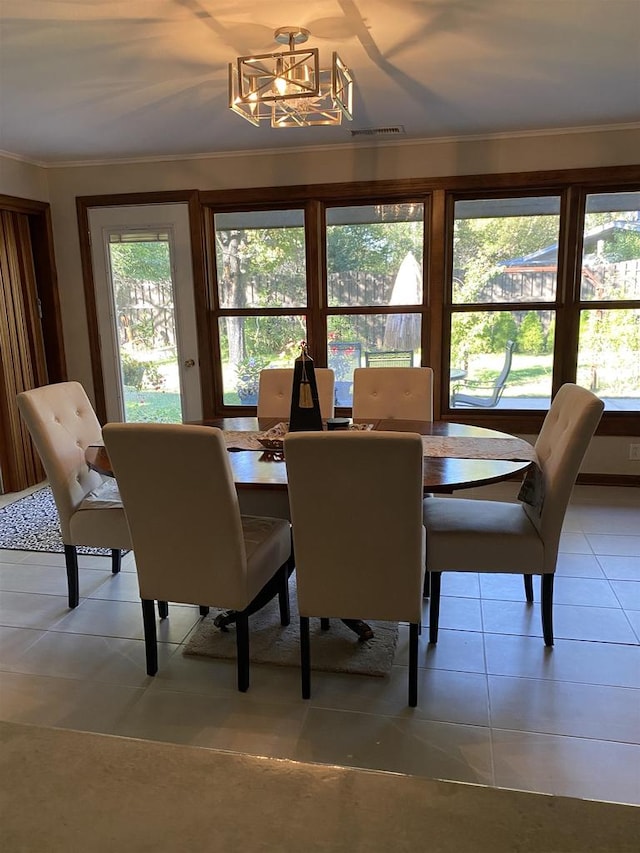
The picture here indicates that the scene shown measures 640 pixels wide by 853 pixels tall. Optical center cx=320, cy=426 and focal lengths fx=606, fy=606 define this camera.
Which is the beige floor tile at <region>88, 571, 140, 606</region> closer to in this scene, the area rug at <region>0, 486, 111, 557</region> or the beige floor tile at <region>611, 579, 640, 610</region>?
the area rug at <region>0, 486, 111, 557</region>

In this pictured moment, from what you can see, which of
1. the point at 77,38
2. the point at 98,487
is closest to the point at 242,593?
the point at 98,487

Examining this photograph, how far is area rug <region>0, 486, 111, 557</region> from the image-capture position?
132 inches

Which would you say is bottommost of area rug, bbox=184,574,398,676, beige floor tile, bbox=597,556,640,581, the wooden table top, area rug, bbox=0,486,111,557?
area rug, bbox=184,574,398,676

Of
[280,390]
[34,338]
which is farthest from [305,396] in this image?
[34,338]

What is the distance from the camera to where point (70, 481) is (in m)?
2.63

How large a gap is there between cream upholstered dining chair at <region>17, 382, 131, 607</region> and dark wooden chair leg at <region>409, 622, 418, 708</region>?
49.4 inches

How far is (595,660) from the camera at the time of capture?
224cm

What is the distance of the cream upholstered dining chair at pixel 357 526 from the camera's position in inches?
67.3

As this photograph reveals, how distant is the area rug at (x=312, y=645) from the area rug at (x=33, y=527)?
3.76 ft

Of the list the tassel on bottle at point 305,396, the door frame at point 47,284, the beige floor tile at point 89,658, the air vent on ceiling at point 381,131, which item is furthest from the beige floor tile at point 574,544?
the door frame at point 47,284

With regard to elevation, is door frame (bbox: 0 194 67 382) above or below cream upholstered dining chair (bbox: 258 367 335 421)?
above

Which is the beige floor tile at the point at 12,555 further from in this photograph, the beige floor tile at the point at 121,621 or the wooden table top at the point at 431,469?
the wooden table top at the point at 431,469

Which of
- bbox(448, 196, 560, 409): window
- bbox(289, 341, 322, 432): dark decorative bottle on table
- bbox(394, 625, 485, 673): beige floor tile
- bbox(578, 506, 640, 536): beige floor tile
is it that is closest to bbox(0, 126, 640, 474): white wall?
bbox(448, 196, 560, 409): window

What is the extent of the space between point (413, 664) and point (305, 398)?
111 cm
